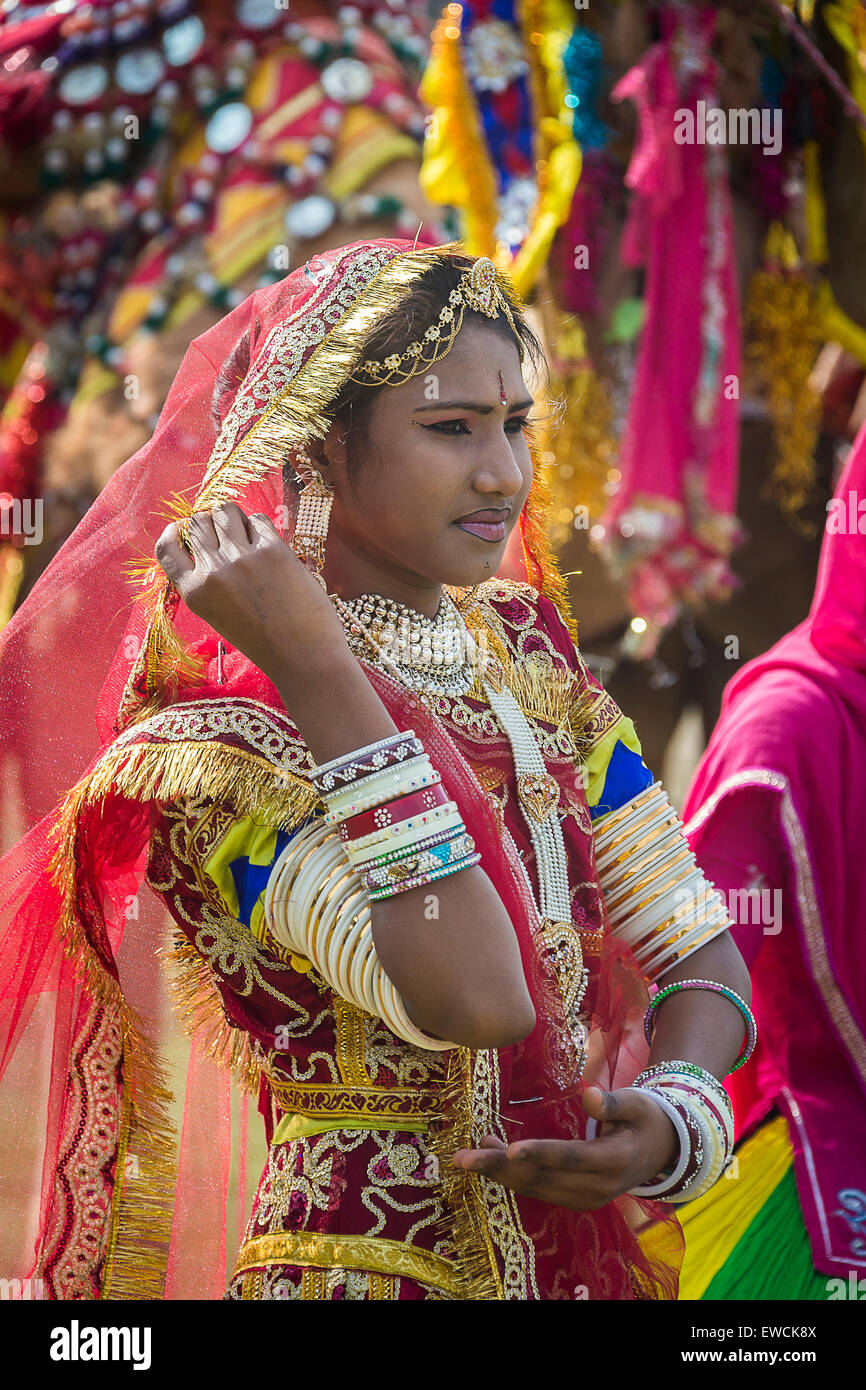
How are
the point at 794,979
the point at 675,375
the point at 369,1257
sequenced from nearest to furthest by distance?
the point at 369,1257 < the point at 794,979 < the point at 675,375

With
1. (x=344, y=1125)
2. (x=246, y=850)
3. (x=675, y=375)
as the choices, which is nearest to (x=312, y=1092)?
(x=344, y=1125)

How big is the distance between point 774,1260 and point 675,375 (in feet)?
9.90

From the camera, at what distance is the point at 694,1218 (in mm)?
2389

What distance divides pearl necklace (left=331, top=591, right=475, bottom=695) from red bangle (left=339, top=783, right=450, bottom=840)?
269 mm

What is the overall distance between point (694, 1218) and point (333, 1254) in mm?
989

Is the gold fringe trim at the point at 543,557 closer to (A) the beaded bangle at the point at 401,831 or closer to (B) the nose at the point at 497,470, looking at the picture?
(B) the nose at the point at 497,470

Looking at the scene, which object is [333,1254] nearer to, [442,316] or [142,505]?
[142,505]

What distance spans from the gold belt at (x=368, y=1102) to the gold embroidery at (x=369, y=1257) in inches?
4.9

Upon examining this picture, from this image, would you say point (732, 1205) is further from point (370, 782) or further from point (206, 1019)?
point (370, 782)

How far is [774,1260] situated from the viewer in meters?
2.36

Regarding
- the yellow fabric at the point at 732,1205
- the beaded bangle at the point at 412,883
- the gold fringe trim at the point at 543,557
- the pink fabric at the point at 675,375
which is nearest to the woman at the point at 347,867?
the beaded bangle at the point at 412,883

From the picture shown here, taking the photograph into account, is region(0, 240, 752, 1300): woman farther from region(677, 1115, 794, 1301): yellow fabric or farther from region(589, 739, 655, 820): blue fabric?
region(677, 1115, 794, 1301): yellow fabric

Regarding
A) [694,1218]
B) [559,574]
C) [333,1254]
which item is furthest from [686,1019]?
[694,1218]

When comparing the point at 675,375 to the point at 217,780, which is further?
the point at 675,375
